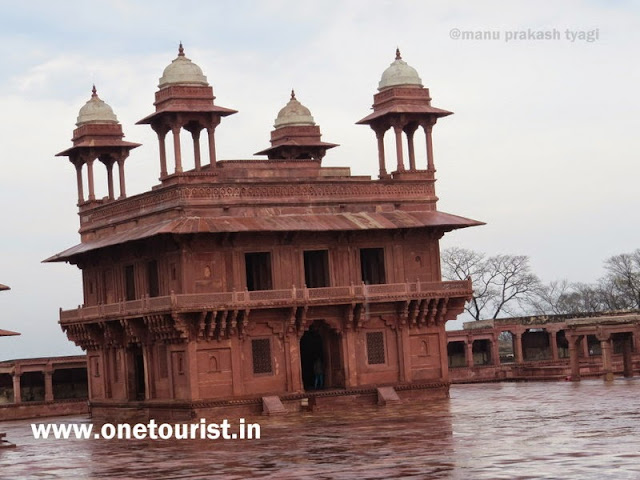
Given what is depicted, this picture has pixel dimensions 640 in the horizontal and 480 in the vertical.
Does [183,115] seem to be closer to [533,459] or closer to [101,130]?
[101,130]

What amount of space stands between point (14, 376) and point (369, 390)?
22.6 metres

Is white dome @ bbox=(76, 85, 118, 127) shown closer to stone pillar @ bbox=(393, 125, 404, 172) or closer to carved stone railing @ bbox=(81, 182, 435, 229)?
carved stone railing @ bbox=(81, 182, 435, 229)

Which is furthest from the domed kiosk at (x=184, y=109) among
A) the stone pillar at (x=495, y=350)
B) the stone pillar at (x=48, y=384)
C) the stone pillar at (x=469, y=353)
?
the stone pillar at (x=495, y=350)

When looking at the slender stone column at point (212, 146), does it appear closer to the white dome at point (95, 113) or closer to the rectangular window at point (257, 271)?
the rectangular window at point (257, 271)

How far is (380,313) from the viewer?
4616cm

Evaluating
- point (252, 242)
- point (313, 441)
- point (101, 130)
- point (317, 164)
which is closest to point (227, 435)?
point (313, 441)

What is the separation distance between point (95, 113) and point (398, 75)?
10.8 m

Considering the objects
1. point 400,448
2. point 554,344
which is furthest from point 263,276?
point 554,344

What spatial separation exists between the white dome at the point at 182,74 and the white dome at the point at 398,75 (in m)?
6.40

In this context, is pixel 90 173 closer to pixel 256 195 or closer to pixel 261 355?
Result: pixel 256 195

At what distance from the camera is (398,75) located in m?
48.5

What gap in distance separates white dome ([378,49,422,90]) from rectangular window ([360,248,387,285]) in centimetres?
568

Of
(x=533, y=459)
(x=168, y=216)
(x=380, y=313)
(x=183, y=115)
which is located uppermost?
(x=183, y=115)

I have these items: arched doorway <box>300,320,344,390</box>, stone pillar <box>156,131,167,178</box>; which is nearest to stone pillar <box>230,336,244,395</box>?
arched doorway <box>300,320,344,390</box>
